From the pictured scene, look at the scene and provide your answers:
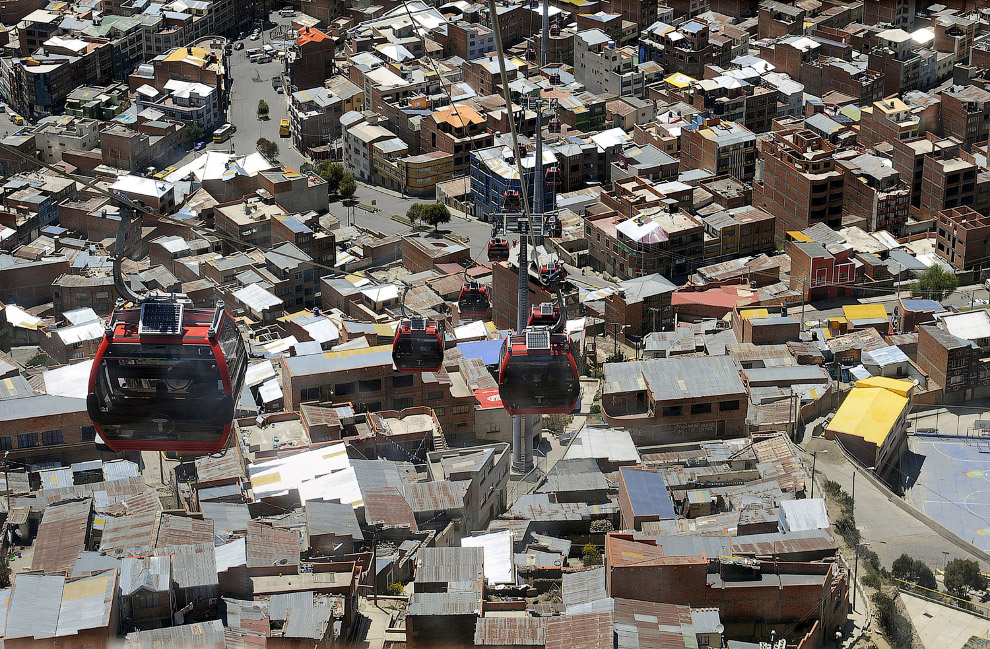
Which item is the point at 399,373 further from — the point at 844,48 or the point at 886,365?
the point at 844,48

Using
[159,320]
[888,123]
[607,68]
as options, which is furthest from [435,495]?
[607,68]

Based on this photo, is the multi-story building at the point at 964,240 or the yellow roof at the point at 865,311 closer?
the yellow roof at the point at 865,311

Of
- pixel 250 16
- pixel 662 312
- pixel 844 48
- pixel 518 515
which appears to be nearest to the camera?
pixel 518 515

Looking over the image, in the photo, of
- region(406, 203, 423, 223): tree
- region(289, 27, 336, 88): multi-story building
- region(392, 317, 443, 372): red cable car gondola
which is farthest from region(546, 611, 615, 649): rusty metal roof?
region(289, 27, 336, 88): multi-story building

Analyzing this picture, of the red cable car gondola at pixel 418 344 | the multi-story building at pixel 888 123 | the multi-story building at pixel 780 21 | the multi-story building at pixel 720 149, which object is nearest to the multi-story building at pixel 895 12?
the multi-story building at pixel 780 21

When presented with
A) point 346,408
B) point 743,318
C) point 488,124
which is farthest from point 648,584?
point 488,124

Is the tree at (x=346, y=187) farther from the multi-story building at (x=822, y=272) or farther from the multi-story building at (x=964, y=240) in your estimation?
the multi-story building at (x=964, y=240)

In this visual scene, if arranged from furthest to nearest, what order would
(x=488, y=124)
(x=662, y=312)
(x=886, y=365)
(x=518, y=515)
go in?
(x=488, y=124)
(x=662, y=312)
(x=886, y=365)
(x=518, y=515)

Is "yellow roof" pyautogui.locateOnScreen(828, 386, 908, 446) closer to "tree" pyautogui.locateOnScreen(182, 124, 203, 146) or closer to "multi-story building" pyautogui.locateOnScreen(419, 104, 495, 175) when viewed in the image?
"multi-story building" pyautogui.locateOnScreen(419, 104, 495, 175)
